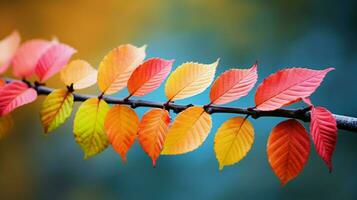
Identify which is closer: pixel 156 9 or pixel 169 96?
pixel 169 96

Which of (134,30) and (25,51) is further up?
(25,51)

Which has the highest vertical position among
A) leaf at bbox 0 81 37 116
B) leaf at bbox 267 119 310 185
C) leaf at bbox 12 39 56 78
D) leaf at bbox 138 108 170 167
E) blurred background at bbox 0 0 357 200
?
leaf at bbox 12 39 56 78

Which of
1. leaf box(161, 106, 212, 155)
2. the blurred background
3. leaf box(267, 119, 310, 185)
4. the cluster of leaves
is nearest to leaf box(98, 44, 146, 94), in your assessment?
the cluster of leaves

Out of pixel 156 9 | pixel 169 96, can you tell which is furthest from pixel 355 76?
pixel 169 96

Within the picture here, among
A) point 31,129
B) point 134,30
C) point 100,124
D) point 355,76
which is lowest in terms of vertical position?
point 31,129

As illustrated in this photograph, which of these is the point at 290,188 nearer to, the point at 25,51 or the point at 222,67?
the point at 222,67

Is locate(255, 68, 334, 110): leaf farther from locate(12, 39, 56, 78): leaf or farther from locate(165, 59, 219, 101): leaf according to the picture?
locate(12, 39, 56, 78): leaf

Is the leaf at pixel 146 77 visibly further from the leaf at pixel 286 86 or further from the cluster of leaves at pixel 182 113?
the leaf at pixel 286 86
